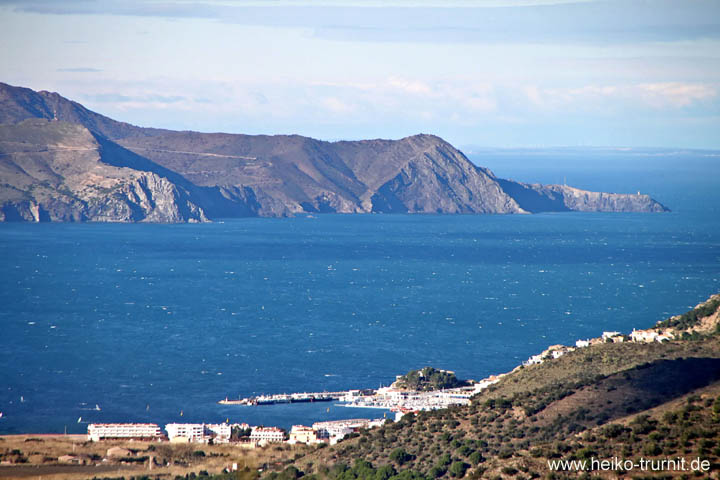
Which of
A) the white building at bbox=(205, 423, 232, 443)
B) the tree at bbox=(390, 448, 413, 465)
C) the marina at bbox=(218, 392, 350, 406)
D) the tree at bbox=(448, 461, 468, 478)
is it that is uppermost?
the tree at bbox=(448, 461, 468, 478)

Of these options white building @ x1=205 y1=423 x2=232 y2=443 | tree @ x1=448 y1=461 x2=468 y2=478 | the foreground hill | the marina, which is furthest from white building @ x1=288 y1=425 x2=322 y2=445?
tree @ x1=448 y1=461 x2=468 y2=478

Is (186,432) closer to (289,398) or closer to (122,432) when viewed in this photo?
(122,432)

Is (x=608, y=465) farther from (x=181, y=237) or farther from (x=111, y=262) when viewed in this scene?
(x=181, y=237)

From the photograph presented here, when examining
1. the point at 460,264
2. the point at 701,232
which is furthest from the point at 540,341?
the point at 701,232

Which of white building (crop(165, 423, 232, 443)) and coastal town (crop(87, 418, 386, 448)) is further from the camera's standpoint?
white building (crop(165, 423, 232, 443))

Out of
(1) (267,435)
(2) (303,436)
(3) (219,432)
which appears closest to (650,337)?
(2) (303,436)

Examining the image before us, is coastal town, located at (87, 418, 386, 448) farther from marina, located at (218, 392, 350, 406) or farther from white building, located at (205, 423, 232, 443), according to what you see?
marina, located at (218, 392, 350, 406)
